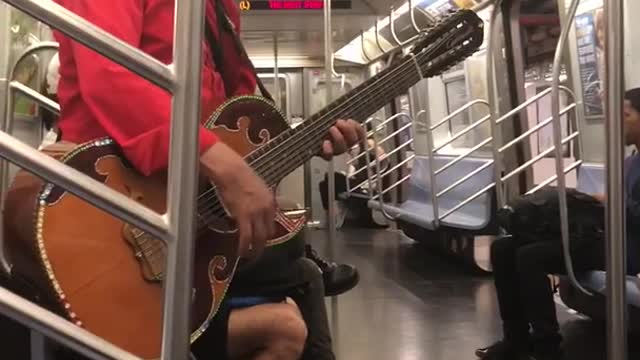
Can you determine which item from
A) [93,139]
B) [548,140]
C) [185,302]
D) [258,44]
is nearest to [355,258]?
Result: [548,140]

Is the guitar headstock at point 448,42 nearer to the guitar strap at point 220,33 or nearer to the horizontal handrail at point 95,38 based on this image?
the guitar strap at point 220,33

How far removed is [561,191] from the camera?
293 centimetres

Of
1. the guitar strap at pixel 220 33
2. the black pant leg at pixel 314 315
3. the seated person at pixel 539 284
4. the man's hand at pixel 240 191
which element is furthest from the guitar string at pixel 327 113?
the seated person at pixel 539 284

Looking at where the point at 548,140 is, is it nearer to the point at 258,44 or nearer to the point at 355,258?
the point at 355,258

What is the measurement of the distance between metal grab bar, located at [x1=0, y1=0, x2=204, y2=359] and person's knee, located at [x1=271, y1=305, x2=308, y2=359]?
711 mm

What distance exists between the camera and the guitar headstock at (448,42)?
2.08 m

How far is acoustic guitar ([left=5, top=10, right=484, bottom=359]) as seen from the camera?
1.14 metres

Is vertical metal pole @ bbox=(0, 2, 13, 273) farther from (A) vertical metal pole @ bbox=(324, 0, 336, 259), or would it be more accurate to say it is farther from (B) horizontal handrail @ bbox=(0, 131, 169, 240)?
(A) vertical metal pole @ bbox=(324, 0, 336, 259)

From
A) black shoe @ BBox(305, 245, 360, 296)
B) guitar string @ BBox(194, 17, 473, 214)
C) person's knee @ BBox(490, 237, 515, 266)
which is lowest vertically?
person's knee @ BBox(490, 237, 515, 266)

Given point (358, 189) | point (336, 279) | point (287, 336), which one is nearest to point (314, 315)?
point (287, 336)

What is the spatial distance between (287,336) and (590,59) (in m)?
3.30

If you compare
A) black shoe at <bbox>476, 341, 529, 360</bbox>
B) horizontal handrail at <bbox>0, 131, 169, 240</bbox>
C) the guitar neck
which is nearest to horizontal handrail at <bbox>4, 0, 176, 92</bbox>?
horizontal handrail at <bbox>0, 131, 169, 240</bbox>

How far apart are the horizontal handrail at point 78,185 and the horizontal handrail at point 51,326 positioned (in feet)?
0.42

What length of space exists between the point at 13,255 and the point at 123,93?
0.36 metres
